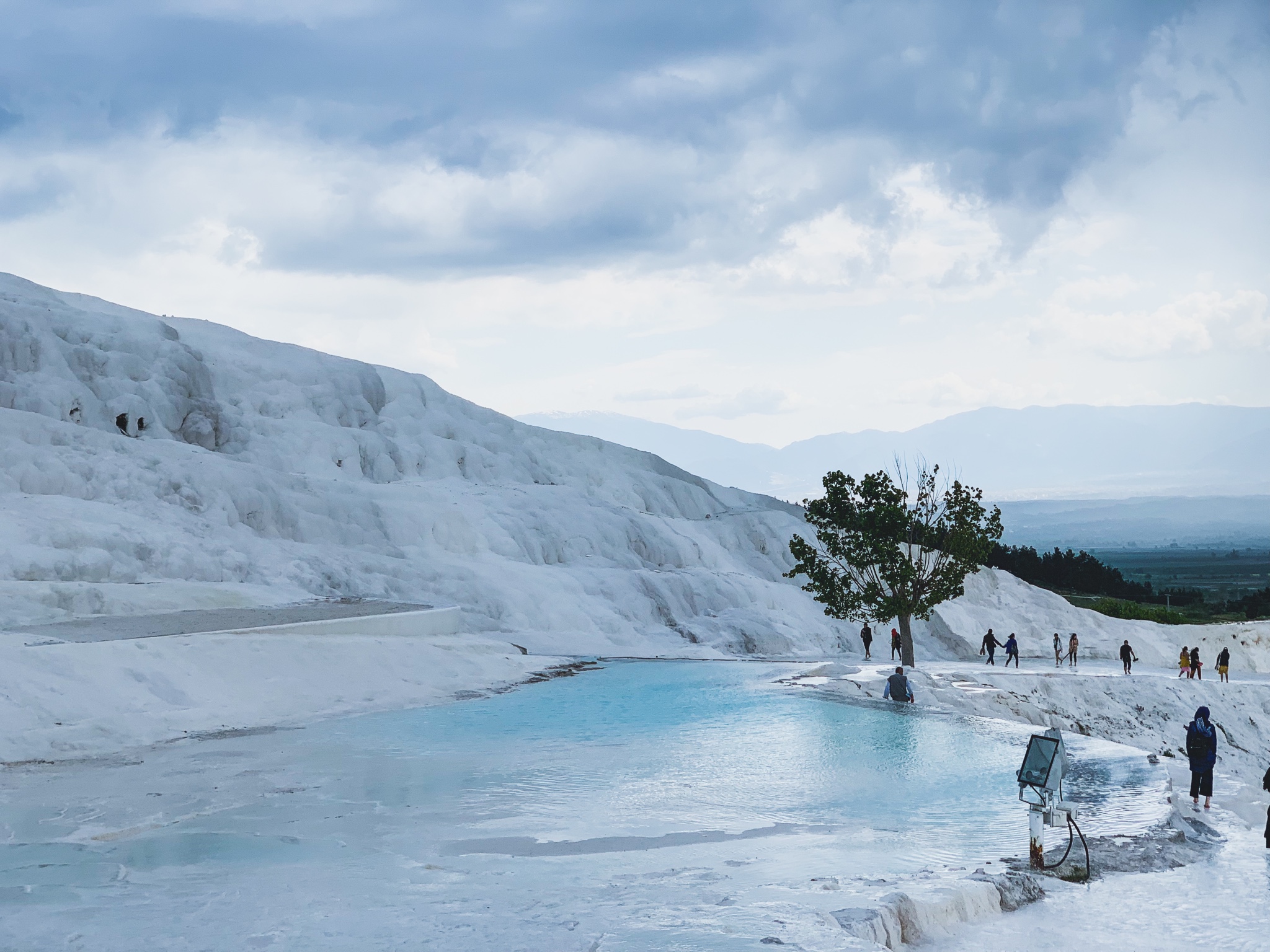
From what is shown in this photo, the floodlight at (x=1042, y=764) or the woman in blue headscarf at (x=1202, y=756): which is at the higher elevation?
the floodlight at (x=1042, y=764)

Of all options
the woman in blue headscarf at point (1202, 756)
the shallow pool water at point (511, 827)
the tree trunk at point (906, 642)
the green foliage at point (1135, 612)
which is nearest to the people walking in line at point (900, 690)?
the shallow pool water at point (511, 827)

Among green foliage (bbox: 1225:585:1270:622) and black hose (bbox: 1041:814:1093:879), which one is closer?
black hose (bbox: 1041:814:1093:879)

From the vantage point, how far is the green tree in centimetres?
2930

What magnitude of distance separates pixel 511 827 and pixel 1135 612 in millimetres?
50595

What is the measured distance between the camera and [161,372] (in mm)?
40438

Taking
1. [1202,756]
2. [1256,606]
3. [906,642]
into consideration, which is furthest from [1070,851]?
[1256,606]

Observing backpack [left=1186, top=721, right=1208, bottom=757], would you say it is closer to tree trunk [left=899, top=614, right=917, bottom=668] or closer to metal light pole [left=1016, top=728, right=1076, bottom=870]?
metal light pole [left=1016, top=728, right=1076, bottom=870]

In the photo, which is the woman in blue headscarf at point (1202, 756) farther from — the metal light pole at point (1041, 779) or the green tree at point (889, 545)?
the green tree at point (889, 545)

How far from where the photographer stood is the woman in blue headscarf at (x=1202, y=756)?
41.6 feet

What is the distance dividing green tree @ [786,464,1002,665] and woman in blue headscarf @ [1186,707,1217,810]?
1566 cm

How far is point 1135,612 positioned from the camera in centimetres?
5469

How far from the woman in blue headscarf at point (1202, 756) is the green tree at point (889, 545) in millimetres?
15661

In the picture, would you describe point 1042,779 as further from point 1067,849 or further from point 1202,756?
point 1202,756

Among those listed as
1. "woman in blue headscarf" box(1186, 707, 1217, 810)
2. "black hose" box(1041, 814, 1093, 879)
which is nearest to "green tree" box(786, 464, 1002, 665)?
"woman in blue headscarf" box(1186, 707, 1217, 810)
